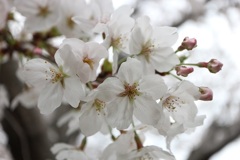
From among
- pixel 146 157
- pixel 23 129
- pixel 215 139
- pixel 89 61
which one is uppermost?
pixel 89 61

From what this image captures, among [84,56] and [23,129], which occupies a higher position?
[84,56]

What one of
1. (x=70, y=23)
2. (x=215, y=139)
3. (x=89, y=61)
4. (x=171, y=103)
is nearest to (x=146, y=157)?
(x=171, y=103)

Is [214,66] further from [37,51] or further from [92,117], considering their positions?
[37,51]

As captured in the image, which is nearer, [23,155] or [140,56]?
[140,56]

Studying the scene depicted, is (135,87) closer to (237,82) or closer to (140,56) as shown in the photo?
(140,56)

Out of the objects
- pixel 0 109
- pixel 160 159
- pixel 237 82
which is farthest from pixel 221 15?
pixel 160 159

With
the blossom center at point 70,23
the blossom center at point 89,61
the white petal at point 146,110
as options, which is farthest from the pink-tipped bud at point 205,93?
the blossom center at point 70,23

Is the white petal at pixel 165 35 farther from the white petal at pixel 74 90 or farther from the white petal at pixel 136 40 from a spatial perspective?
the white petal at pixel 74 90
